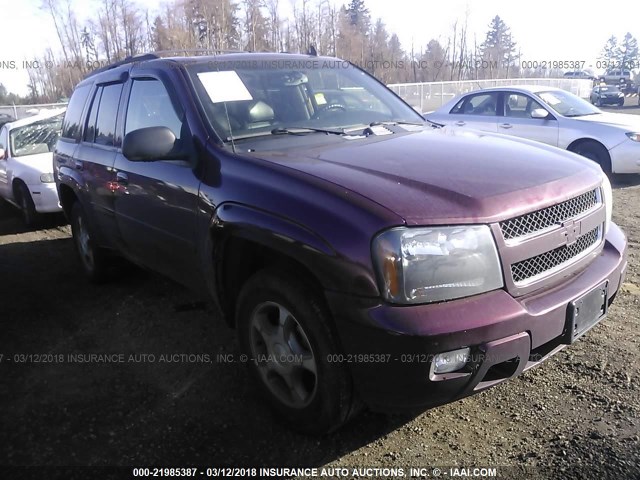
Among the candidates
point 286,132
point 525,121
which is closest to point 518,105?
point 525,121

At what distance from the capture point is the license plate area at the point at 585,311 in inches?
96.6

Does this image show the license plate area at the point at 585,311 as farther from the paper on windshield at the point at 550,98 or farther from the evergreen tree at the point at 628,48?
the evergreen tree at the point at 628,48

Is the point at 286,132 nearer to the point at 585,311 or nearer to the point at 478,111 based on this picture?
the point at 585,311

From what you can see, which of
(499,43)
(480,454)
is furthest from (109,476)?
(499,43)

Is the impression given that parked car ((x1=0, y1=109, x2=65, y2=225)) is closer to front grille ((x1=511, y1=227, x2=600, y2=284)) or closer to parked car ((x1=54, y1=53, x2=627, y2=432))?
parked car ((x1=54, y1=53, x2=627, y2=432))

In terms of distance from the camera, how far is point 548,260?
2.48m

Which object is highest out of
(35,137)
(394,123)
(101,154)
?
(394,123)

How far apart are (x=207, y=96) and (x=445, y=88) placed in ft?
88.8

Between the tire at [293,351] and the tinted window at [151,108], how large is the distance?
1.21 metres

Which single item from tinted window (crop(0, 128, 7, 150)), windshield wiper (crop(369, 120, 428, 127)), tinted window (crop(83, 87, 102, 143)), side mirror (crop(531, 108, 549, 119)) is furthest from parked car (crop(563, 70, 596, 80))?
tinted window (crop(83, 87, 102, 143))

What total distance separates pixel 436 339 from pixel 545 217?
2.68 ft

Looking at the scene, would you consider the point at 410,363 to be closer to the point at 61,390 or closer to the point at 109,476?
the point at 109,476

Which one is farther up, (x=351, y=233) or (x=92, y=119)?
(x=92, y=119)

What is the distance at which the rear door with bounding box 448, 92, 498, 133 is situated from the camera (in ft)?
32.8
